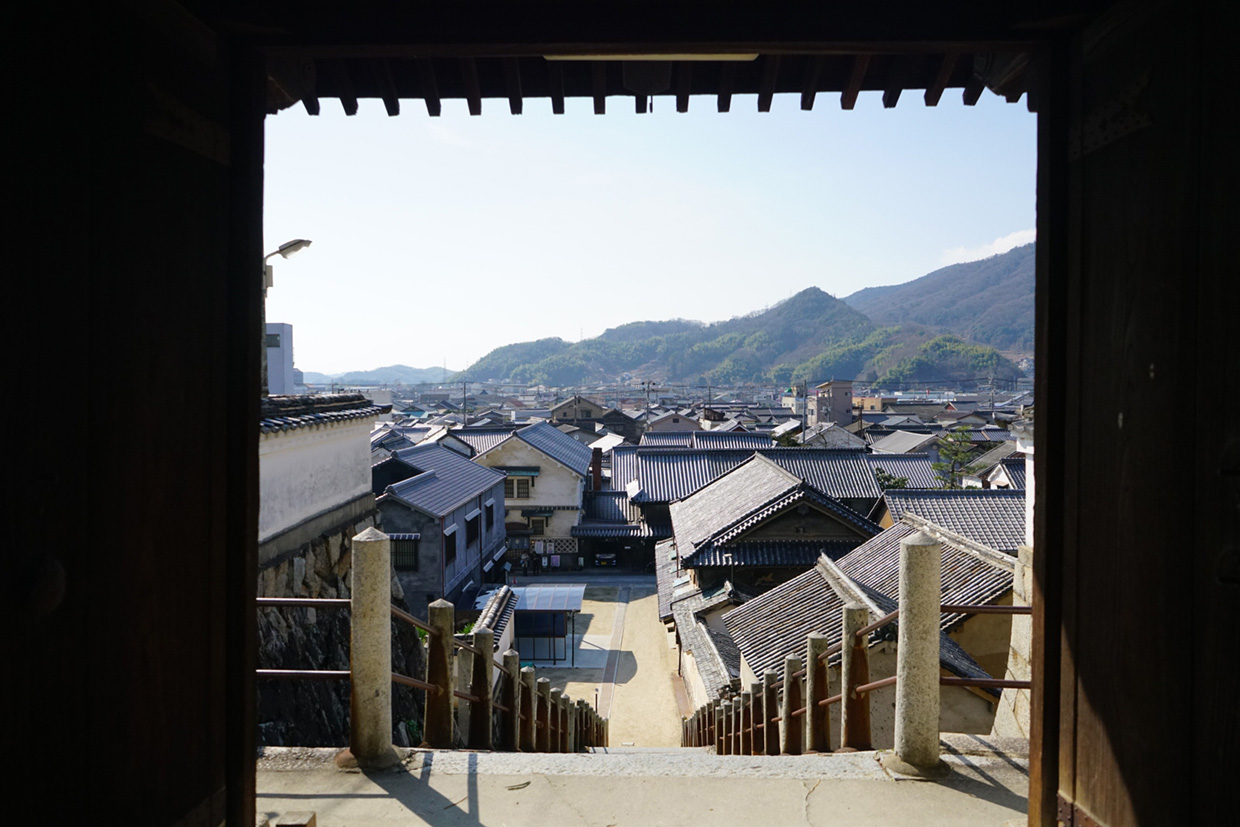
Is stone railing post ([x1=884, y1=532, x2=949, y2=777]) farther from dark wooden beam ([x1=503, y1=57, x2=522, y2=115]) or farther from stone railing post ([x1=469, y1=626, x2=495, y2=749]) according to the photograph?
stone railing post ([x1=469, y1=626, x2=495, y2=749])

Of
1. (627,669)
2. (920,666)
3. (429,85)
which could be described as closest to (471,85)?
(429,85)

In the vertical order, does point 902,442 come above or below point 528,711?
above

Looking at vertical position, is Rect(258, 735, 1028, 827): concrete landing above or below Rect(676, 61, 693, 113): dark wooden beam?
below

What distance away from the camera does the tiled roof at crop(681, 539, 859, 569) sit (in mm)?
18766

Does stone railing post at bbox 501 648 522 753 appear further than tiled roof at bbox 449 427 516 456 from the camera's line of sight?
No

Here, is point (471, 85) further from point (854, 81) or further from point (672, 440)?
point (672, 440)

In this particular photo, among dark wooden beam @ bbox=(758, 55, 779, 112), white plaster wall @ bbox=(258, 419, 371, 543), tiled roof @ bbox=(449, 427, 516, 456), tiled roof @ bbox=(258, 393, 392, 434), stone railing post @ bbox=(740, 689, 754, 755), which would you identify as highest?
dark wooden beam @ bbox=(758, 55, 779, 112)

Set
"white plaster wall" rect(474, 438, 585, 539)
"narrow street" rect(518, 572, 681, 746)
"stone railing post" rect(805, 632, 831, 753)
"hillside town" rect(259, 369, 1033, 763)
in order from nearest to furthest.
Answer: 1. "stone railing post" rect(805, 632, 831, 753)
2. "hillside town" rect(259, 369, 1033, 763)
3. "narrow street" rect(518, 572, 681, 746)
4. "white plaster wall" rect(474, 438, 585, 539)

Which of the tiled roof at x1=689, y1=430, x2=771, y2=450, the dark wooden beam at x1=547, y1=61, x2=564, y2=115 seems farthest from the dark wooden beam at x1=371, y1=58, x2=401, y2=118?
Answer: the tiled roof at x1=689, y1=430, x2=771, y2=450

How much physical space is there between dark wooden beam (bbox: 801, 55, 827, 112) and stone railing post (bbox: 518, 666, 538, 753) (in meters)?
7.13

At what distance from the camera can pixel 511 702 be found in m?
7.98

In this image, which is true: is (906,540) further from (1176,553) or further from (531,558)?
(531,558)

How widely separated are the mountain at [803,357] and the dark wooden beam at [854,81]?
418ft

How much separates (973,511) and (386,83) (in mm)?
19589
